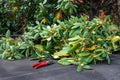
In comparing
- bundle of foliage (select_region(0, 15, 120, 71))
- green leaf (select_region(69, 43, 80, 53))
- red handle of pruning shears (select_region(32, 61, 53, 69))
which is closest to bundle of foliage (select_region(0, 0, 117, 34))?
bundle of foliage (select_region(0, 15, 120, 71))

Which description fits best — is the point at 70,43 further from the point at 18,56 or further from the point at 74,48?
the point at 18,56

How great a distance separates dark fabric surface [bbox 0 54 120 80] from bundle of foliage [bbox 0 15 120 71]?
11 cm

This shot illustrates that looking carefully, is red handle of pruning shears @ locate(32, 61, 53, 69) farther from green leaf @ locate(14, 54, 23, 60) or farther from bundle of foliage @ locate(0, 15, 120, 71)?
green leaf @ locate(14, 54, 23, 60)

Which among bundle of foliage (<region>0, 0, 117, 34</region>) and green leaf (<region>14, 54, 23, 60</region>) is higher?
bundle of foliage (<region>0, 0, 117, 34</region>)

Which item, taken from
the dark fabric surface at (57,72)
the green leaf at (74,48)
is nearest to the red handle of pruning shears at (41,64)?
the dark fabric surface at (57,72)

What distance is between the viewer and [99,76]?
254 cm

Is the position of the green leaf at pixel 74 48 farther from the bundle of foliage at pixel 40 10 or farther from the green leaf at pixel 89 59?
the bundle of foliage at pixel 40 10

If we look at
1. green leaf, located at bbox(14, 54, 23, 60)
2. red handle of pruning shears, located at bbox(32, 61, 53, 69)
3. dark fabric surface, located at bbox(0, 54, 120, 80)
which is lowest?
dark fabric surface, located at bbox(0, 54, 120, 80)

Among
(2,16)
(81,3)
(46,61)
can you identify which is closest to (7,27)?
(2,16)

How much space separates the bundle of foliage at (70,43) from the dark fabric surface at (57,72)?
11cm

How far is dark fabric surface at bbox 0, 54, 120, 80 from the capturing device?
2520 millimetres

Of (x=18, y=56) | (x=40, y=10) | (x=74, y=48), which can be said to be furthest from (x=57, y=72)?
(x=40, y=10)

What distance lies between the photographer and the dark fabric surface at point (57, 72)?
8.27 ft

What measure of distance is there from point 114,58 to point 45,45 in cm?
77
